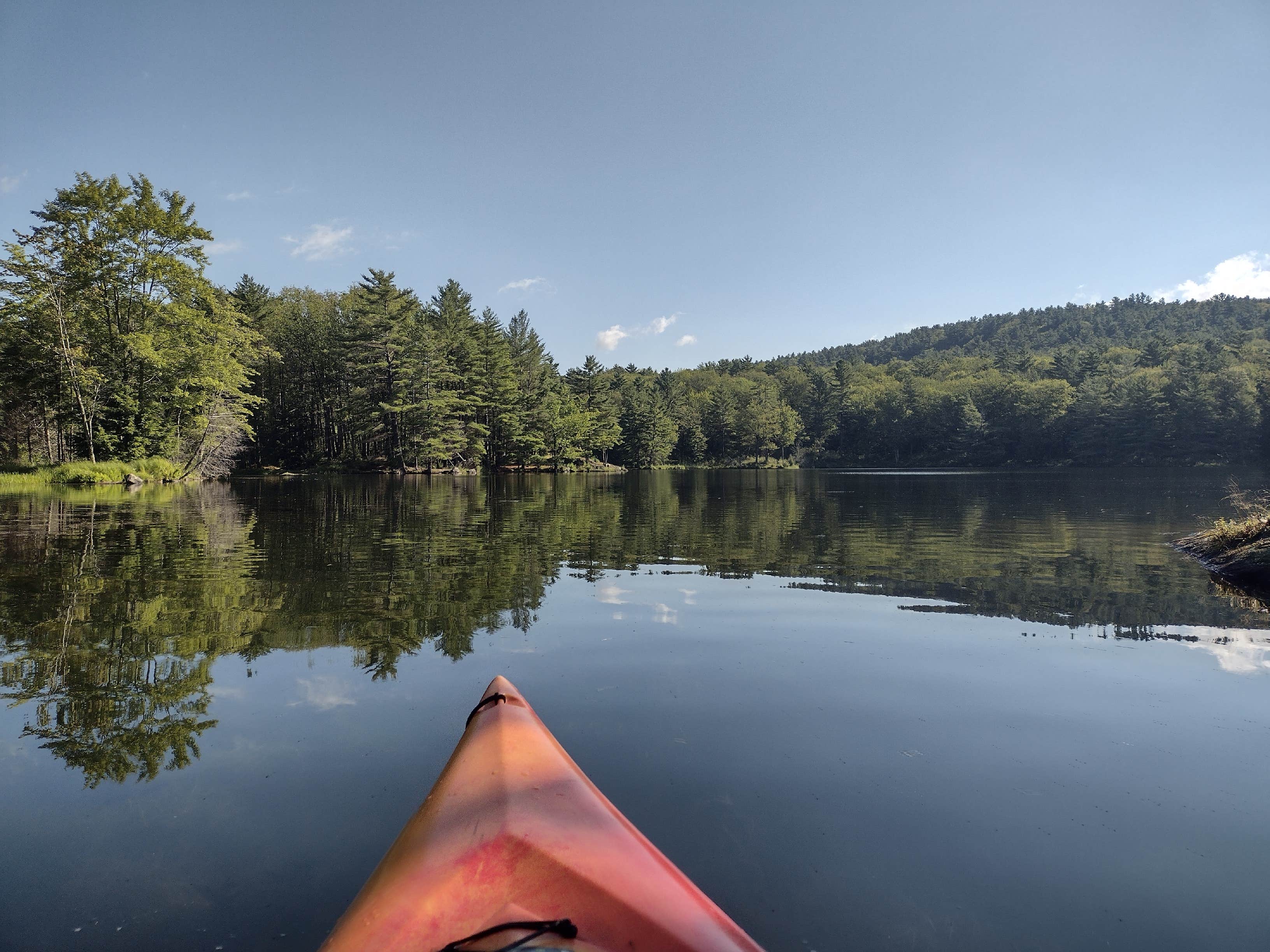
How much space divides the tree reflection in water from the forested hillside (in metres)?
9.90

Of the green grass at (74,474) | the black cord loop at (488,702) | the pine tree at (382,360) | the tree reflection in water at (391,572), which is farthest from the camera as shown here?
the pine tree at (382,360)

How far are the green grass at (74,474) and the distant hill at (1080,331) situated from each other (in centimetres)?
11914

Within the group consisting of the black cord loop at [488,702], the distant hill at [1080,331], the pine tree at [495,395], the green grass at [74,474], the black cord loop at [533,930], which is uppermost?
the distant hill at [1080,331]

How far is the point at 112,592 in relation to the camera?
27.9 feet

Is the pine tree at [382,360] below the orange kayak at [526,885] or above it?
above

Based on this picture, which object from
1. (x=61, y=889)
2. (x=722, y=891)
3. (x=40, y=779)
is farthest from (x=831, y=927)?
(x=40, y=779)

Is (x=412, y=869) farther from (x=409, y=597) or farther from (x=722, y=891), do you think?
(x=409, y=597)

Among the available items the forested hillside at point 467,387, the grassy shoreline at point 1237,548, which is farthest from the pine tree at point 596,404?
the grassy shoreline at point 1237,548

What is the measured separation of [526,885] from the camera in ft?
7.59

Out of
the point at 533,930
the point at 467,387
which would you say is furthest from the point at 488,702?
the point at 467,387

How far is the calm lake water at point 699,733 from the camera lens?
287 centimetres

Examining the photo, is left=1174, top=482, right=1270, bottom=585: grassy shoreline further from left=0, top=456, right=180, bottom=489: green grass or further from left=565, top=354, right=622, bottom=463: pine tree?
left=565, top=354, right=622, bottom=463: pine tree

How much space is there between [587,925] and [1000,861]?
2.15 m

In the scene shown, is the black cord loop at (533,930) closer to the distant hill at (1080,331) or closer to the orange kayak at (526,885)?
the orange kayak at (526,885)
